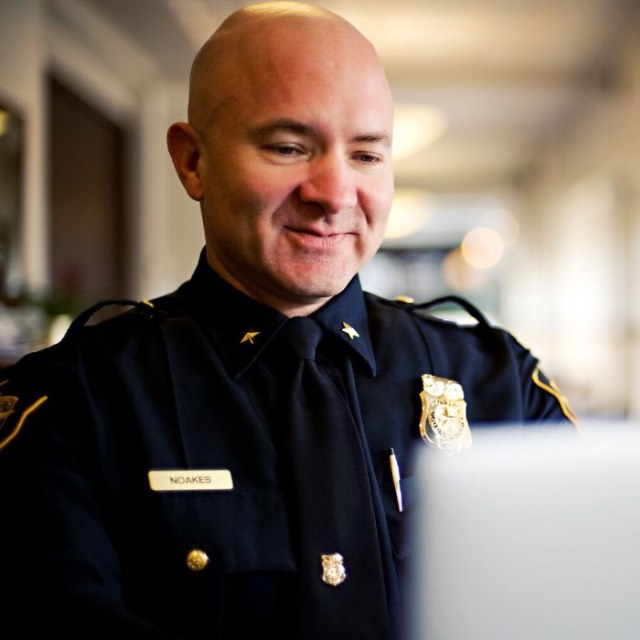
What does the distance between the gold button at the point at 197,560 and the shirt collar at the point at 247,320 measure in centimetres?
20

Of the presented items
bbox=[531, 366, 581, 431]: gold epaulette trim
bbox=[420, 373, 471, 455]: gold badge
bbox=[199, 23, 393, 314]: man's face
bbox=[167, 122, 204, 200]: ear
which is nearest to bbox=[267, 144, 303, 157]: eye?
bbox=[199, 23, 393, 314]: man's face

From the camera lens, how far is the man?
897 millimetres

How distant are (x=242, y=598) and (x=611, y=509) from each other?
18.6 inches

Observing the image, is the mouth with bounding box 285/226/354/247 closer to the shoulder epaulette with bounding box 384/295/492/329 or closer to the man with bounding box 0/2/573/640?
the man with bounding box 0/2/573/640

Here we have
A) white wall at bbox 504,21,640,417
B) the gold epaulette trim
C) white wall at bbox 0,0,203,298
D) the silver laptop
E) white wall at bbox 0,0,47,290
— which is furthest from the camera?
white wall at bbox 504,21,640,417

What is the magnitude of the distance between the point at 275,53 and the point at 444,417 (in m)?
0.46

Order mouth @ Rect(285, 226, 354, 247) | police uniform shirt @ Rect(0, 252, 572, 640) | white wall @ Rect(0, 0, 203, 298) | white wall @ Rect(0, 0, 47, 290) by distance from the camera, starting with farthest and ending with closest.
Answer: white wall @ Rect(0, 0, 203, 298) < white wall @ Rect(0, 0, 47, 290) < mouth @ Rect(285, 226, 354, 247) < police uniform shirt @ Rect(0, 252, 572, 640)

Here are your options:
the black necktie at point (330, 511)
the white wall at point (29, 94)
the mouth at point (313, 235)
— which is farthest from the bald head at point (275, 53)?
the white wall at point (29, 94)

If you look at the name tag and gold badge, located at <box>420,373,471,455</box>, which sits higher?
gold badge, located at <box>420,373,471,455</box>

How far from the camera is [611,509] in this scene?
0.55 m

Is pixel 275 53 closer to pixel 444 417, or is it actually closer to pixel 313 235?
pixel 313 235

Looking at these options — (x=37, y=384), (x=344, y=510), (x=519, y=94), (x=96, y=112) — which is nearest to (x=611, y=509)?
(x=344, y=510)

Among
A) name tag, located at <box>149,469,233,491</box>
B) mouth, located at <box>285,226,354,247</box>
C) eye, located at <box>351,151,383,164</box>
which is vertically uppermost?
eye, located at <box>351,151,383,164</box>

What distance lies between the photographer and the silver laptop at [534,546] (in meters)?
0.54
